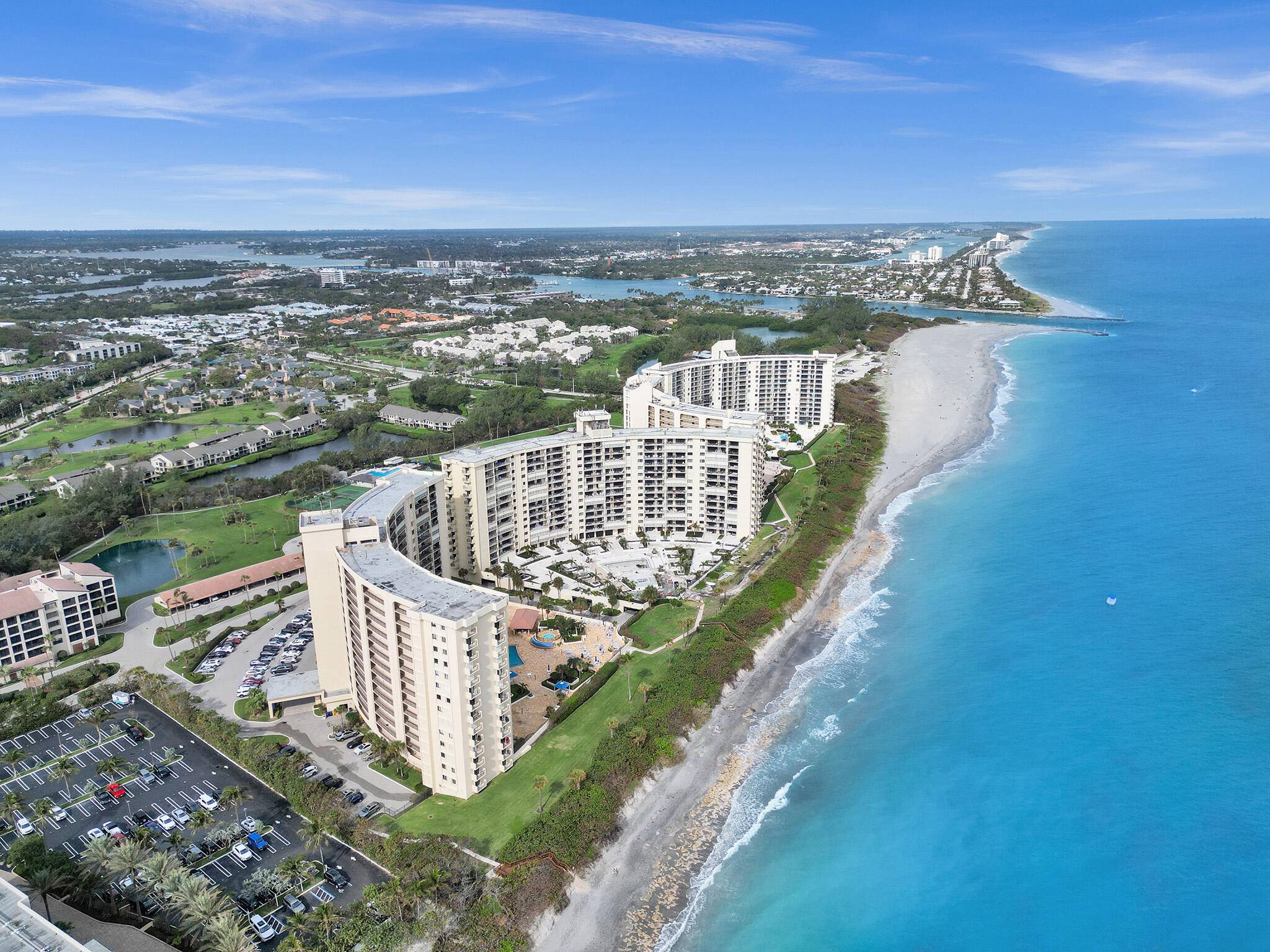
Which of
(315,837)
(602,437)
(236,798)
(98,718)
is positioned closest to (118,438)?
(602,437)

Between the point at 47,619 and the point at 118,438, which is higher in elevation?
the point at 47,619

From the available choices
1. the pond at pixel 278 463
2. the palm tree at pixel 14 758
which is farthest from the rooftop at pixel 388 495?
the pond at pixel 278 463

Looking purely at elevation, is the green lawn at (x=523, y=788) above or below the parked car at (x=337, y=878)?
above

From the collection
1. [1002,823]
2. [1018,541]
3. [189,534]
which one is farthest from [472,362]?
[1002,823]

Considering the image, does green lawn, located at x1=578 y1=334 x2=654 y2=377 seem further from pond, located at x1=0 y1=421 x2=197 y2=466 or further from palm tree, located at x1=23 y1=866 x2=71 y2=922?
palm tree, located at x1=23 y1=866 x2=71 y2=922

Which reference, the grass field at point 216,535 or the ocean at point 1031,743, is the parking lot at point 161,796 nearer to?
the ocean at point 1031,743

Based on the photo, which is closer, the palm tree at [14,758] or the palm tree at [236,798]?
the palm tree at [236,798]

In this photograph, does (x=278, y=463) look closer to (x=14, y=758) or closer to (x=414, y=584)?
(x=14, y=758)
